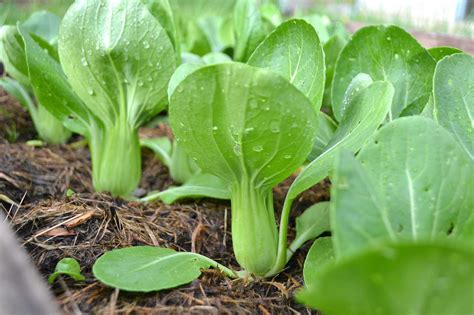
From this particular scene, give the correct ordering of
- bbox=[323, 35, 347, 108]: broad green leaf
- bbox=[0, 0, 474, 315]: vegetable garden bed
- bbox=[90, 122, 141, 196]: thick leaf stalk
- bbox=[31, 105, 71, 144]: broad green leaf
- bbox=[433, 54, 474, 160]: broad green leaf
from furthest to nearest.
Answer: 1. bbox=[31, 105, 71, 144]: broad green leaf
2. bbox=[323, 35, 347, 108]: broad green leaf
3. bbox=[90, 122, 141, 196]: thick leaf stalk
4. bbox=[433, 54, 474, 160]: broad green leaf
5. bbox=[0, 0, 474, 315]: vegetable garden bed

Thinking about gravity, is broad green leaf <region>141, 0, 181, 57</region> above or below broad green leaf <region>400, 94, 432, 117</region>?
above

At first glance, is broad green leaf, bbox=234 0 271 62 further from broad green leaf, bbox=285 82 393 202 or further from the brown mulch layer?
broad green leaf, bbox=285 82 393 202

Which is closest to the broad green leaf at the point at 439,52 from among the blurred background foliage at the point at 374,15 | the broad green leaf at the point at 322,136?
the broad green leaf at the point at 322,136

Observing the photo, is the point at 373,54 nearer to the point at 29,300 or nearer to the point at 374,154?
the point at 374,154

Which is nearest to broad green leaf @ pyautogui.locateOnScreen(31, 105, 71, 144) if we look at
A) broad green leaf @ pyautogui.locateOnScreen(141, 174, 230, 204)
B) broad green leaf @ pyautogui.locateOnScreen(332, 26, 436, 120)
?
broad green leaf @ pyautogui.locateOnScreen(141, 174, 230, 204)

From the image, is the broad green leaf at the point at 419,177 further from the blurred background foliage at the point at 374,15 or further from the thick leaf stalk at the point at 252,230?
the blurred background foliage at the point at 374,15

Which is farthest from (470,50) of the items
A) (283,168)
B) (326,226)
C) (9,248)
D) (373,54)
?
Result: (9,248)
